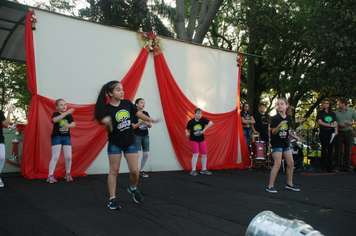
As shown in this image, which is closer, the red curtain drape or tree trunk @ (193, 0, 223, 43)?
the red curtain drape

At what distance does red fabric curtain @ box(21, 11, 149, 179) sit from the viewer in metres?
6.29

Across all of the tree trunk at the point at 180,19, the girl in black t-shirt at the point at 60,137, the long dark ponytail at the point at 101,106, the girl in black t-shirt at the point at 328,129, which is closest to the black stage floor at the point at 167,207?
the girl in black t-shirt at the point at 60,137

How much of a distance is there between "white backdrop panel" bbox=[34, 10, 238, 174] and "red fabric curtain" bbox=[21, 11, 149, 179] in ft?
0.51

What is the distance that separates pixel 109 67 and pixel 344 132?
6402 mm

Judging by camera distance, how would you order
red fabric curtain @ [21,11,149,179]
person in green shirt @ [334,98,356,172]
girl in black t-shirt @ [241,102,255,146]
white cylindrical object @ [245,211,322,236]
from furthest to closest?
girl in black t-shirt @ [241,102,255,146] → person in green shirt @ [334,98,356,172] → red fabric curtain @ [21,11,149,179] → white cylindrical object @ [245,211,322,236]

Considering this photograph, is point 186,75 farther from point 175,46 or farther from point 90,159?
point 90,159

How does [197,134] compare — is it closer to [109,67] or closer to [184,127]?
[184,127]

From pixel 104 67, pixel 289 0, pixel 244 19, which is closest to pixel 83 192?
pixel 104 67

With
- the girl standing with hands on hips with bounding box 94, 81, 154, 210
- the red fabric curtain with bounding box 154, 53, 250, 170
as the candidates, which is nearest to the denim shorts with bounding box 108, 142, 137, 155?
the girl standing with hands on hips with bounding box 94, 81, 154, 210

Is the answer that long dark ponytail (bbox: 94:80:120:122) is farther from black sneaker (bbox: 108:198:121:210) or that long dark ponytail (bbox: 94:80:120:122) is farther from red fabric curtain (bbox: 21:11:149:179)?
red fabric curtain (bbox: 21:11:149:179)

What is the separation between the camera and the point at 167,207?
4.15m

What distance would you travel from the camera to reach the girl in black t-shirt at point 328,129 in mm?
8336

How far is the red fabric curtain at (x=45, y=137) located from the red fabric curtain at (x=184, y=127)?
1.94 metres

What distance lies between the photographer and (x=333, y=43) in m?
10.1
